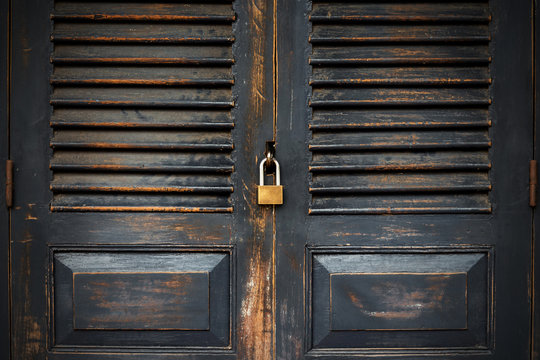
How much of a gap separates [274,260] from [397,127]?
0.57 metres

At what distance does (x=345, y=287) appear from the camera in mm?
1383

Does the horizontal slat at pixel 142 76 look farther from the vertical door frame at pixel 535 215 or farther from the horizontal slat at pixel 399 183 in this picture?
the vertical door frame at pixel 535 215

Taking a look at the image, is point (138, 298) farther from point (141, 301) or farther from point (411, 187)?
point (411, 187)

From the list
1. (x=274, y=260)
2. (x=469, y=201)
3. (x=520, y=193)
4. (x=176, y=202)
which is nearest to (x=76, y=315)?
(x=176, y=202)

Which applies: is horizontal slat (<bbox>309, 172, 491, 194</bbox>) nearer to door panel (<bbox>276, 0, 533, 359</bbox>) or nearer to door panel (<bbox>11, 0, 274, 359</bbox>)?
door panel (<bbox>276, 0, 533, 359</bbox>)

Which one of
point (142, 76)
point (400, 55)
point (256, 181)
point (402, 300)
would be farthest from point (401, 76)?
point (142, 76)

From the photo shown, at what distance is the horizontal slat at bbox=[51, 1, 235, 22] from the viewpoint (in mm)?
1373

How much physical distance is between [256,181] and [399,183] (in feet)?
1.47

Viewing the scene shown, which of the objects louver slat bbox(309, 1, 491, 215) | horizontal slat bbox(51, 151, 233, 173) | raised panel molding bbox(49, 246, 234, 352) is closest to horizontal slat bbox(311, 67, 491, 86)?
louver slat bbox(309, 1, 491, 215)

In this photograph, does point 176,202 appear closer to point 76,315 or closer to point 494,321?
point 76,315

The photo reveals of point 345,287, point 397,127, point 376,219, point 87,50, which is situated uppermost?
point 87,50

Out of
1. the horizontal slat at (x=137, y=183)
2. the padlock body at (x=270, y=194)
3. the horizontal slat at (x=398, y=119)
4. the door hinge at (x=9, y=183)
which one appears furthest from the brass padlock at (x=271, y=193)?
the door hinge at (x=9, y=183)

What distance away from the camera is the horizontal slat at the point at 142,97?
1.38m

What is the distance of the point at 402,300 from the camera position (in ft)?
4.53
